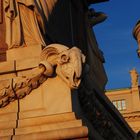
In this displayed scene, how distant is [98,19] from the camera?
1587 cm

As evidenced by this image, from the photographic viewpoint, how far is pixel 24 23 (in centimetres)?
1128

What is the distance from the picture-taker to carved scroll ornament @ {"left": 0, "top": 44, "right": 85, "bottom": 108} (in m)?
10.1

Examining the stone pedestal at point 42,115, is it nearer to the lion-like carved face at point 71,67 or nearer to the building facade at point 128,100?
the lion-like carved face at point 71,67

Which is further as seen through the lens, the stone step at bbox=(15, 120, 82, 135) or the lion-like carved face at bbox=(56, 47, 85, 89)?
the lion-like carved face at bbox=(56, 47, 85, 89)

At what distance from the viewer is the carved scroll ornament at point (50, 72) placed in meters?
10.1

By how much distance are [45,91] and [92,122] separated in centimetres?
172

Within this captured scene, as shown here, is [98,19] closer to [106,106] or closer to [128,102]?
[106,106]

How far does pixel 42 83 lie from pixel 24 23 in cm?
150

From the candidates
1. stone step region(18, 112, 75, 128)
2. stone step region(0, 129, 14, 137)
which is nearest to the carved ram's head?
stone step region(18, 112, 75, 128)

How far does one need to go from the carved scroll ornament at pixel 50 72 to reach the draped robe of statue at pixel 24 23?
77 cm

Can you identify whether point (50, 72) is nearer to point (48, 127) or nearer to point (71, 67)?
point (71, 67)

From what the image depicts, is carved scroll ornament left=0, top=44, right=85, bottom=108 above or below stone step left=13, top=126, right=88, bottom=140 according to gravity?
above

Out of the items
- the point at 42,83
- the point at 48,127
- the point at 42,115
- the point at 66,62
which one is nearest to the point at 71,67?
the point at 66,62

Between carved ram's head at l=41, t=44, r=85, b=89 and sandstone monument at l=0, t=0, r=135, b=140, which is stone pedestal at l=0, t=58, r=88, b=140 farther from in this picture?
carved ram's head at l=41, t=44, r=85, b=89
